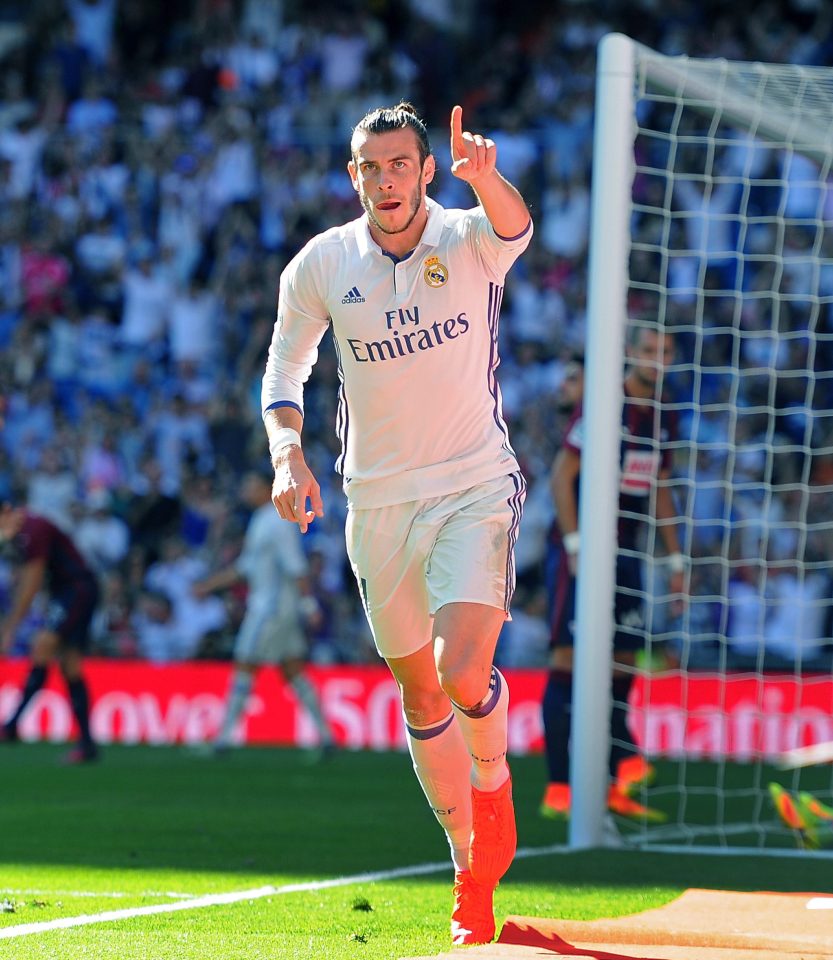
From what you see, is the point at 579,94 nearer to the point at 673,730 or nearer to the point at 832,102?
the point at 673,730

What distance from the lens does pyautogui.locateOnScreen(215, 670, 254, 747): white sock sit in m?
14.4

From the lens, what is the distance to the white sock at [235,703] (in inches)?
568

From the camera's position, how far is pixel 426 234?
5520 mm

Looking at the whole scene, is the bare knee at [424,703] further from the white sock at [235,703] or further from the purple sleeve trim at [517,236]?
the white sock at [235,703]

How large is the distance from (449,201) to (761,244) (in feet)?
10.9

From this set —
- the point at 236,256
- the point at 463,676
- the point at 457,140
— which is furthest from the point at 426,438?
the point at 236,256

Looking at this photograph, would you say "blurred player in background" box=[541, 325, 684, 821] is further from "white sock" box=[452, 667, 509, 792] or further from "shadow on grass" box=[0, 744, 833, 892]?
"white sock" box=[452, 667, 509, 792]

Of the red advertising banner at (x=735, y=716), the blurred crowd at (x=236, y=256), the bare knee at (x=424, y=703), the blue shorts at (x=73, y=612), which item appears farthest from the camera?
the blurred crowd at (x=236, y=256)

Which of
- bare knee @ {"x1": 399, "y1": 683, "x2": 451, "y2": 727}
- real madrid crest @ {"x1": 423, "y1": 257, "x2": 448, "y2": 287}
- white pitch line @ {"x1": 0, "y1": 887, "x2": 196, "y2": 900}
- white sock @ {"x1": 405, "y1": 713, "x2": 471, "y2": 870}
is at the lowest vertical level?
white pitch line @ {"x1": 0, "y1": 887, "x2": 196, "y2": 900}

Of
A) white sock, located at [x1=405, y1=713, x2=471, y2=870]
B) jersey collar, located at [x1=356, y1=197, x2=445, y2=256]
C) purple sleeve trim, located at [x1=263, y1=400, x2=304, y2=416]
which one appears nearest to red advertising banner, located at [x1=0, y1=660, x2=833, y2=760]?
white sock, located at [x1=405, y1=713, x2=471, y2=870]

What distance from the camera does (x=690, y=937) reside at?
5.15m

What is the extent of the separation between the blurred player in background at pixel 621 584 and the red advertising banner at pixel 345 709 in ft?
14.6

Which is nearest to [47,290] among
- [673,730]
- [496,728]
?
[673,730]

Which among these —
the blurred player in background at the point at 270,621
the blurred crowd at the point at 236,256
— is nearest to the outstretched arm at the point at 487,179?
the blurred player in background at the point at 270,621
